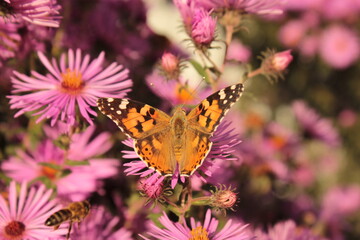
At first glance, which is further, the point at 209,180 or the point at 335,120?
the point at 335,120

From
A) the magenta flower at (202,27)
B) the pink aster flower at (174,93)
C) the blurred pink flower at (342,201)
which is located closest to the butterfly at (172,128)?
the magenta flower at (202,27)

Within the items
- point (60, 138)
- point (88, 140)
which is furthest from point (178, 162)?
point (88, 140)

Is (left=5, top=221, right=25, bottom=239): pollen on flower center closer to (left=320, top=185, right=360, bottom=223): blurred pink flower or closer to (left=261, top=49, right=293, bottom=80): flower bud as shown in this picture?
(left=261, top=49, right=293, bottom=80): flower bud

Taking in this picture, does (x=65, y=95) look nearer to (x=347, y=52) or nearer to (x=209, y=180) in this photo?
(x=209, y=180)

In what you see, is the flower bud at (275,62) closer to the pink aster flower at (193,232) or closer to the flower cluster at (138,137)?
the flower cluster at (138,137)

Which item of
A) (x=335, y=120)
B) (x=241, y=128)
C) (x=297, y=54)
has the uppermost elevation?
(x=297, y=54)
